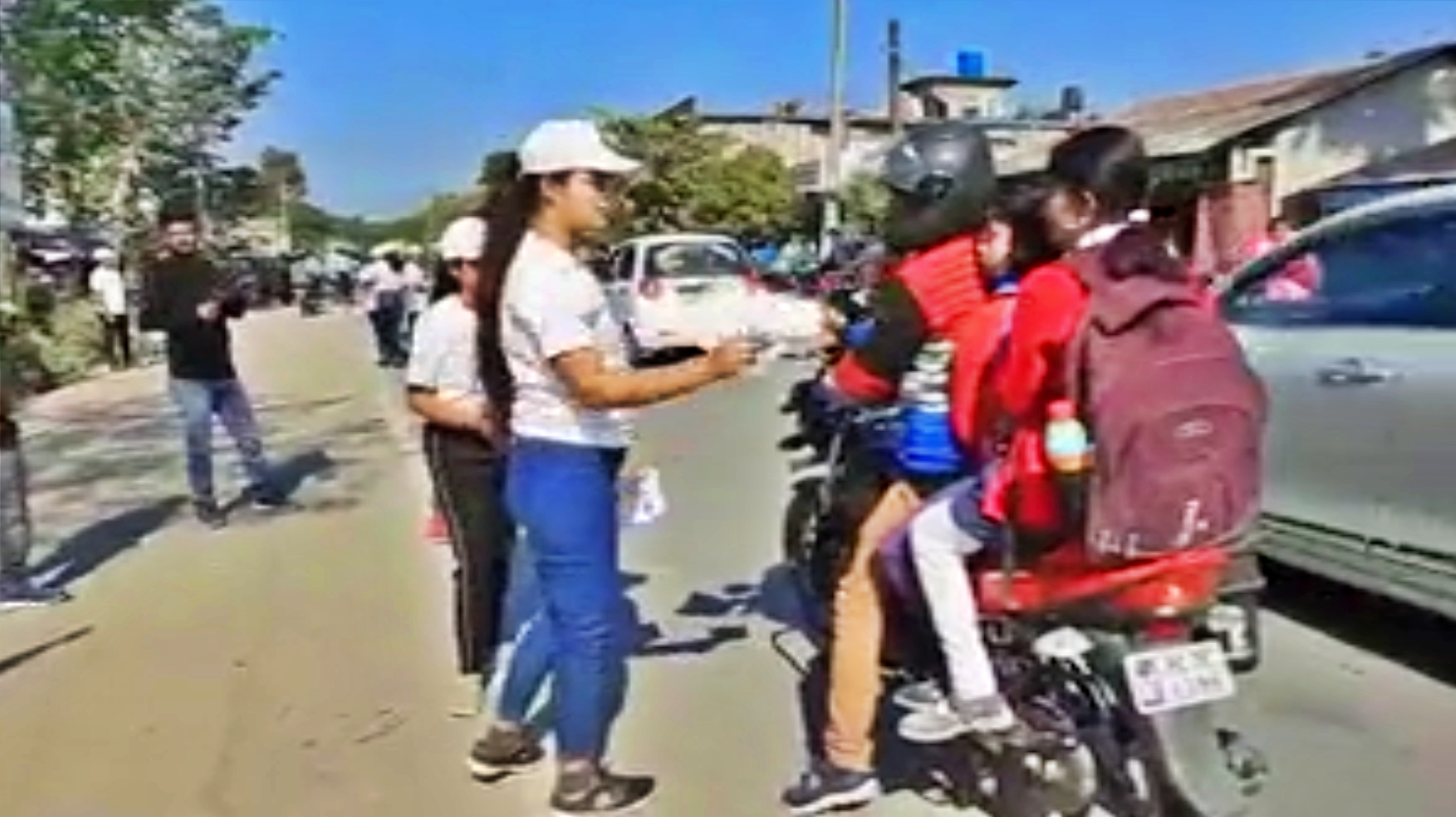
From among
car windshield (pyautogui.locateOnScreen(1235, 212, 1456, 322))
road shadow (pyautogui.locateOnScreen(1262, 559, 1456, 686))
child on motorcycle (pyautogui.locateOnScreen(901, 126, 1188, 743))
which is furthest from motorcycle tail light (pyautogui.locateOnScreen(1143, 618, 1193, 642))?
car windshield (pyautogui.locateOnScreen(1235, 212, 1456, 322))

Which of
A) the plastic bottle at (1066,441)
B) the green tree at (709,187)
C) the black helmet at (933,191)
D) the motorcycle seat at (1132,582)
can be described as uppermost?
the green tree at (709,187)

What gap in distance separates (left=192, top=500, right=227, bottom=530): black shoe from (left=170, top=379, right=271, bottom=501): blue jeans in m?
0.03

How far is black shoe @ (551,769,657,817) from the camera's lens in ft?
15.9

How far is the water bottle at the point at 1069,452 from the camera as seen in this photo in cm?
396

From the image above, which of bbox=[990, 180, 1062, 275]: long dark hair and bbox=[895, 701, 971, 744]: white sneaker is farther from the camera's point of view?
bbox=[895, 701, 971, 744]: white sneaker

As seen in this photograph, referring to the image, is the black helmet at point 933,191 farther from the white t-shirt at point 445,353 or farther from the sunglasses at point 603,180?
the white t-shirt at point 445,353

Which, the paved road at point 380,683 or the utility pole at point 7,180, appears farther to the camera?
the utility pole at point 7,180

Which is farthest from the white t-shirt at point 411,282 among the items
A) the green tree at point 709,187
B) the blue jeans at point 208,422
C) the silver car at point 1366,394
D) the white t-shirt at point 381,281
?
the green tree at point 709,187

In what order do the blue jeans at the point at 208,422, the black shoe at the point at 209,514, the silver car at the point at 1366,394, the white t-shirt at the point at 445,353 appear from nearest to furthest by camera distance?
the white t-shirt at the point at 445,353
the silver car at the point at 1366,394
the blue jeans at the point at 208,422
the black shoe at the point at 209,514

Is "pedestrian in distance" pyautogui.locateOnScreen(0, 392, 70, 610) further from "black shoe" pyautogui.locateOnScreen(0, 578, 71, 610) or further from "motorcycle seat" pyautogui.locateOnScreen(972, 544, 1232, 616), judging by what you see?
"motorcycle seat" pyautogui.locateOnScreen(972, 544, 1232, 616)

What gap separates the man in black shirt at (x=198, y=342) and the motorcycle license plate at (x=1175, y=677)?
6.85 meters

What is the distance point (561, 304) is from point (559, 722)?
1.14 metres

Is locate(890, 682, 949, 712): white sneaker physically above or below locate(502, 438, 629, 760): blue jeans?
below

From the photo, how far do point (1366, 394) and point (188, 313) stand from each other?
605 cm
